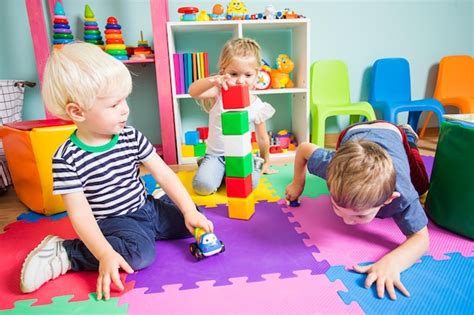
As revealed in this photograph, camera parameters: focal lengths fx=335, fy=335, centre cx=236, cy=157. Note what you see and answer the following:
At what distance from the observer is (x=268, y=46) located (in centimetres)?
215

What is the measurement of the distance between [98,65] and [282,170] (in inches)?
44.5

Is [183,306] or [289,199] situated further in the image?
[289,199]

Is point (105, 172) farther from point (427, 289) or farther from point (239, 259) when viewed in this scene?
point (427, 289)

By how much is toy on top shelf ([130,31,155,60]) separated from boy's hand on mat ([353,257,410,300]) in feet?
5.06

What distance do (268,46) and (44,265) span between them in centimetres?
178

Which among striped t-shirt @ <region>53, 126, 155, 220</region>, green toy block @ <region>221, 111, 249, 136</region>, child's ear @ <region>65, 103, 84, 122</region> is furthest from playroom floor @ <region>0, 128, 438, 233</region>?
green toy block @ <region>221, 111, 249, 136</region>

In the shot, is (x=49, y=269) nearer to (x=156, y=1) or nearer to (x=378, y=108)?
(x=156, y=1)

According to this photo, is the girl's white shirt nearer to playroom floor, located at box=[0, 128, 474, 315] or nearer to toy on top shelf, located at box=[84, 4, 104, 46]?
playroom floor, located at box=[0, 128, 474, 315]

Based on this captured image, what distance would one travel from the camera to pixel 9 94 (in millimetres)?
1694

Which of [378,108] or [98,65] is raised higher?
[98,65]

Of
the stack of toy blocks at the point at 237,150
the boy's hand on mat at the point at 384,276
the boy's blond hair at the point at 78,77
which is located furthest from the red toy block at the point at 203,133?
the boy's hand on mat at the point at 384,276

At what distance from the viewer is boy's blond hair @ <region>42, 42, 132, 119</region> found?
760 mm

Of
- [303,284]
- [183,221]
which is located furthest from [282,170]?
[303,284]

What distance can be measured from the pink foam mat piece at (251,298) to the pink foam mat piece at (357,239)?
0.13 metres
